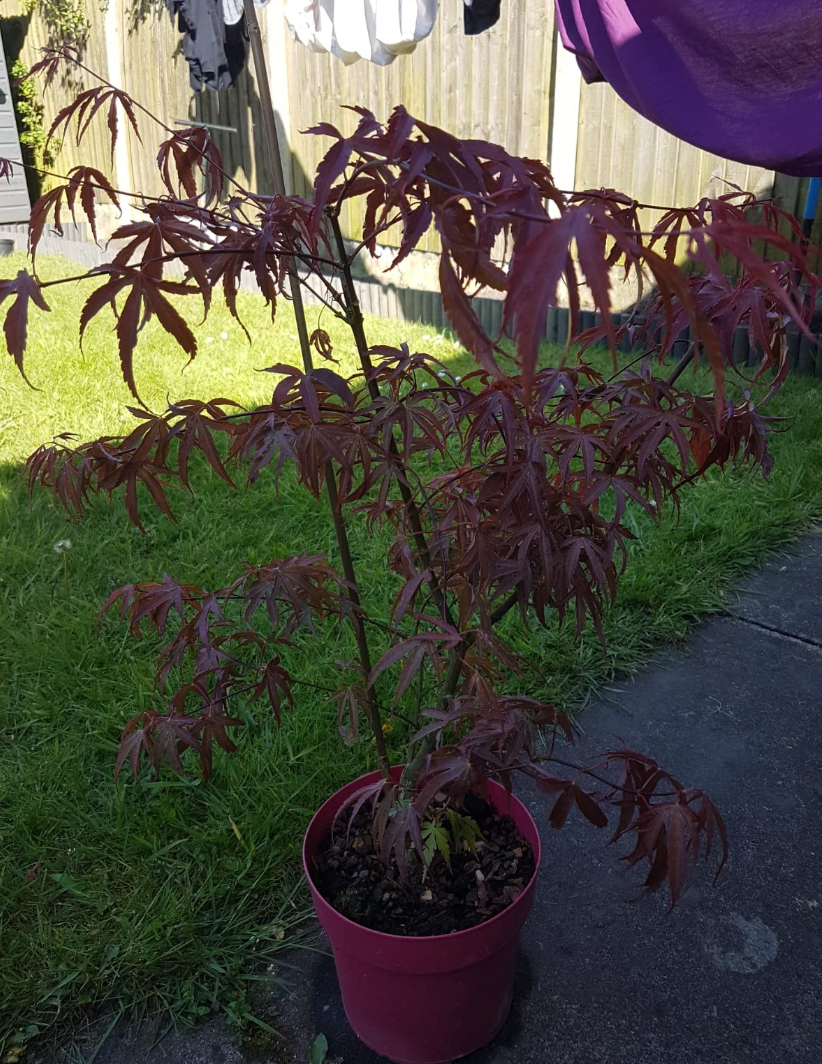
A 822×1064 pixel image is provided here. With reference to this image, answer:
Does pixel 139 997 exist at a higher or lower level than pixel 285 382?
lower

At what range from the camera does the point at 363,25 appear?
492 cm

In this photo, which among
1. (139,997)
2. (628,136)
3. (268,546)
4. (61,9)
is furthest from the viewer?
(61,9)

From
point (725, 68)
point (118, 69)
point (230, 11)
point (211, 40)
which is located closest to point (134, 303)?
point (725, 68)

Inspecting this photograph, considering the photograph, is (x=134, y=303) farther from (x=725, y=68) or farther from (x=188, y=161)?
(x=725, y=68)

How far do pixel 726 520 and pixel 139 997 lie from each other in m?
2.38

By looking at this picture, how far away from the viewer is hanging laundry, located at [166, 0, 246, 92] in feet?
20.7

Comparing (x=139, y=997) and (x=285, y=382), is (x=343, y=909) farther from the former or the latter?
(x=285, y=382)

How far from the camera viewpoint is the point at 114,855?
6.21 ft

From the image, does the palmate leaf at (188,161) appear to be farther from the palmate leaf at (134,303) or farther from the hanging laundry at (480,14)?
the hanging laundry at (480,14)

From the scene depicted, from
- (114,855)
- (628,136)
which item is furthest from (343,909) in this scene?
(628,136)

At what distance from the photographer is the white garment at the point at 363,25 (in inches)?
182

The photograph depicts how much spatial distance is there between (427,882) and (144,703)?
1.06 metres

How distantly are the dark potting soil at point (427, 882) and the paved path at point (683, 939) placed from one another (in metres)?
0.27

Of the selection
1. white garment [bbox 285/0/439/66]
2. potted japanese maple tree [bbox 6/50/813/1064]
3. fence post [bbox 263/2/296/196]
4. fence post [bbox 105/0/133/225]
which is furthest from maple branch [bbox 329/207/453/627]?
fence post [bbox 105/0/133/225]
